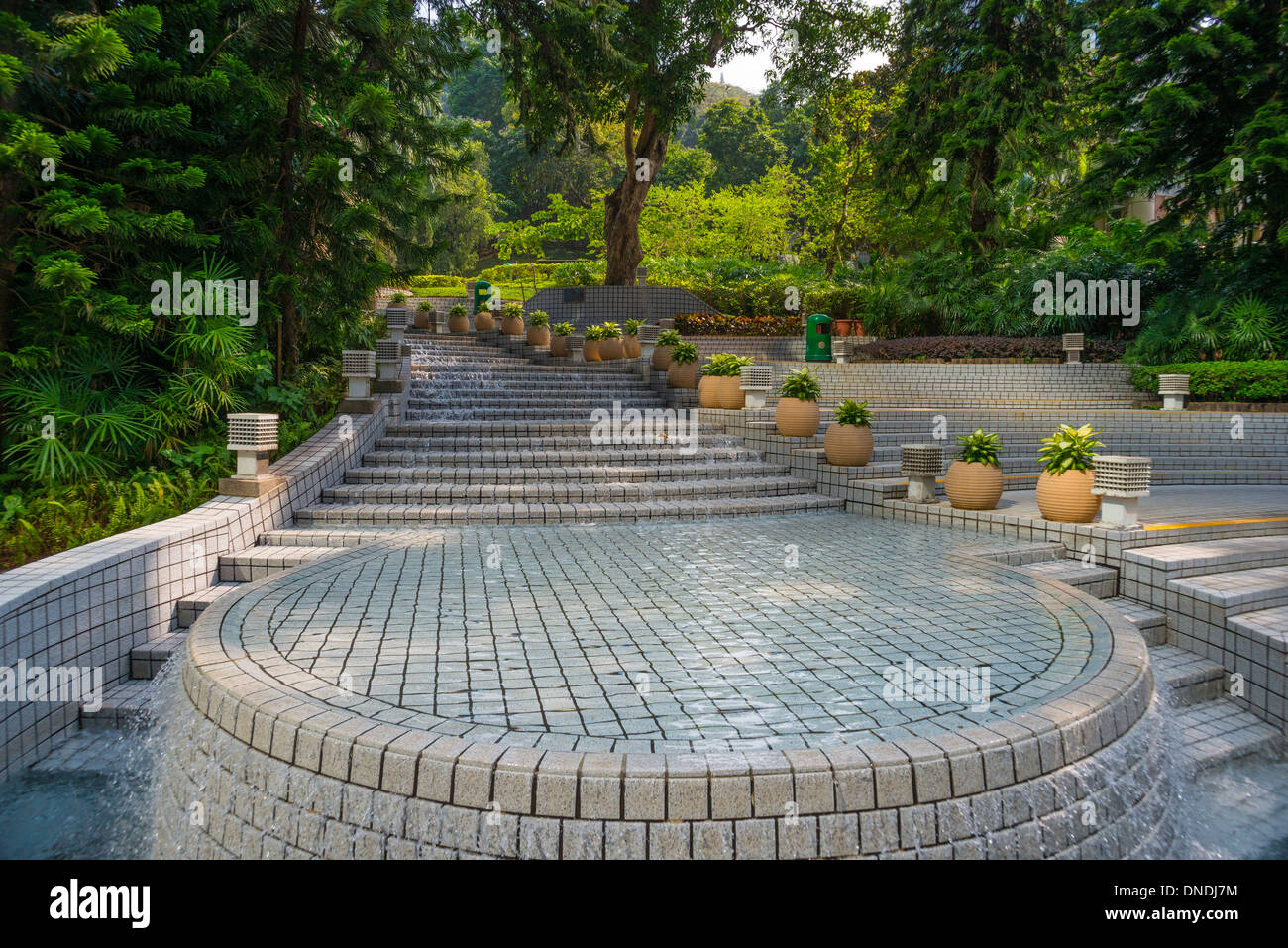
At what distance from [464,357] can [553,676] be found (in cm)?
1267

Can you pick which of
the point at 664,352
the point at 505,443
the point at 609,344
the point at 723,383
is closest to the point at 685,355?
the point at 664,352

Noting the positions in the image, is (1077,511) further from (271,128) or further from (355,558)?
(271,128)

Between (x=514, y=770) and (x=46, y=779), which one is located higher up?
(x=514, y=770)

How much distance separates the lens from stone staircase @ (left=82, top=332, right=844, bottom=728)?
6961 mm

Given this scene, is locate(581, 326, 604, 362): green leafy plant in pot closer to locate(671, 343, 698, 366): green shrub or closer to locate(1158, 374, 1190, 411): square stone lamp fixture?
locate(671, 343, 698, 366): green shrub

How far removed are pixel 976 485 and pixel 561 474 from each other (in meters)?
4.50

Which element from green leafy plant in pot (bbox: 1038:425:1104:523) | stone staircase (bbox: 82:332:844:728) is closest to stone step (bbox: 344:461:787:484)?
stone staircase (bbox: 82:332:844:728)

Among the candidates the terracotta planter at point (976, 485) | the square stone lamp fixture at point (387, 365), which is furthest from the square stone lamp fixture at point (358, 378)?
the terracotta planter at point (976, 485)

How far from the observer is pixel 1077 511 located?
6.95m

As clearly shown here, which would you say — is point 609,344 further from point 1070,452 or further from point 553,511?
point 1070,452

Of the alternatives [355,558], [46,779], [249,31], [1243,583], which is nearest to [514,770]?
[46,779]

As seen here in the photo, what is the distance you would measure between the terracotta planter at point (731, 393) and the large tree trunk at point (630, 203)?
10776 mm

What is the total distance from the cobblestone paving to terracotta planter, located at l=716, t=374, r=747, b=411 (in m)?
4.83

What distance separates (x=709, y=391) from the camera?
1185 cm
